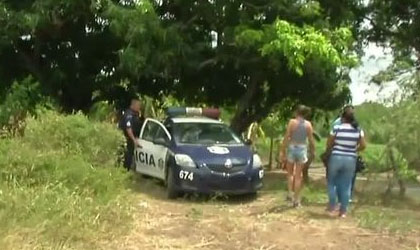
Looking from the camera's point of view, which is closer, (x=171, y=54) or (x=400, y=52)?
(x=171, y=54)

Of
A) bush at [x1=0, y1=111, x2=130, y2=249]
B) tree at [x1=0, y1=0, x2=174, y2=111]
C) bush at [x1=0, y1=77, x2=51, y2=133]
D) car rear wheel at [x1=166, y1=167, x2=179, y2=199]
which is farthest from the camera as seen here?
tree at [x1=0, y1=0, x2=174, y2=111]

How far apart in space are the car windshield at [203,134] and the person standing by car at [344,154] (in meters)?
3.28

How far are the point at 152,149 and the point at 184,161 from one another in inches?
67.3

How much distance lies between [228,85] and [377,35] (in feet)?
15.3

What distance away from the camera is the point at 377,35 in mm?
23422

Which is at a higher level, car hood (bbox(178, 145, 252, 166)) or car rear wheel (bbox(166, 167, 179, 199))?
car hood (bbox(178, 145, 252, 166))

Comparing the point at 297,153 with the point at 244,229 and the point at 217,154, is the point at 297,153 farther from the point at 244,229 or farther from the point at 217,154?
the point at 244,229

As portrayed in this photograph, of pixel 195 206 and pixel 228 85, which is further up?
pixel 228 85

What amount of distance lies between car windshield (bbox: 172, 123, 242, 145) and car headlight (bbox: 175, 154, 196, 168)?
65 centimetres

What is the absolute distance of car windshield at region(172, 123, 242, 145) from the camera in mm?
15398

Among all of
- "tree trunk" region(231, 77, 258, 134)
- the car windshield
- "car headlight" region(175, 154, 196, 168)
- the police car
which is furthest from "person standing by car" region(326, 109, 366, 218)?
"tree trunk" region(231, 77, 258, 134)

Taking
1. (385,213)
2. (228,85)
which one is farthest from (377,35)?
(385,213)

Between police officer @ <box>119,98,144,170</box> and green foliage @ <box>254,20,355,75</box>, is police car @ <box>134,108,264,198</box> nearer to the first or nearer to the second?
police officer @ <box>119,98,144,170</box>

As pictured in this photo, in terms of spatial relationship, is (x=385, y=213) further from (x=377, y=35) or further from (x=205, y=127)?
(x=377, y=35)
